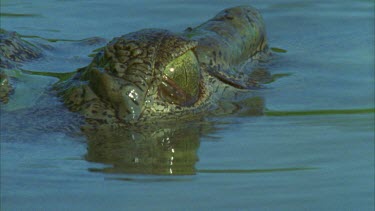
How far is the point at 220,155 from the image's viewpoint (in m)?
6.31

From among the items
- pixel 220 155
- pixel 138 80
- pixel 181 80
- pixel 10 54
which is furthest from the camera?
pixel 10 54

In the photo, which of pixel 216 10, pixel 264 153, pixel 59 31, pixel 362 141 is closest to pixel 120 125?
pixel 264 153

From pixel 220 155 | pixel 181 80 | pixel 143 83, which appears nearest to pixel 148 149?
pixel 220 155

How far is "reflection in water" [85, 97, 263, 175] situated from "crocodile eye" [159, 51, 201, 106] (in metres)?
0.18

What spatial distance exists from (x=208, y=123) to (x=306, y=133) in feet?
1.97

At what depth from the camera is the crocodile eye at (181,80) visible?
6807 mm

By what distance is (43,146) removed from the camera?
621cm

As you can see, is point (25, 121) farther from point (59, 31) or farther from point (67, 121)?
point (59, 31)

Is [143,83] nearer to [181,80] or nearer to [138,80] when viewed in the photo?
[138,80]

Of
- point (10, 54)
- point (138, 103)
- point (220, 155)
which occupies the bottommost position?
point (220, 155)

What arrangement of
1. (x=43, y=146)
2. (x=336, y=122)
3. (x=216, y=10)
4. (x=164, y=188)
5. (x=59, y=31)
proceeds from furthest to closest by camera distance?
(x=216, y=10) < (x=59, y=31) < (x=336, y=122) < (x=43, y=146) < (x=164, y=188)

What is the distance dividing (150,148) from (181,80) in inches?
26.1

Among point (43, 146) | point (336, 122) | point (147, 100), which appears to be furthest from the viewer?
point (336, 122)

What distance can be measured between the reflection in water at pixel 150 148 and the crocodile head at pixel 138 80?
134mm
